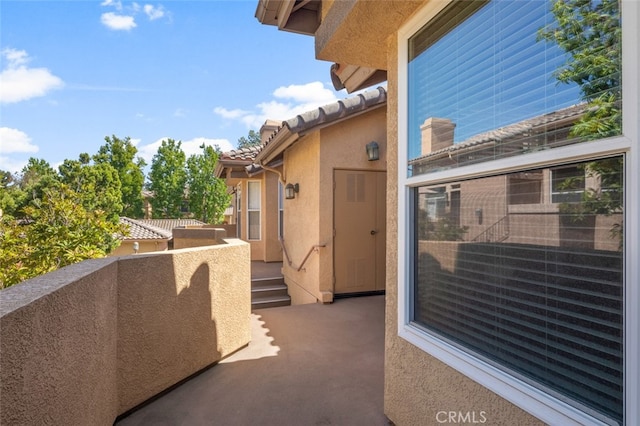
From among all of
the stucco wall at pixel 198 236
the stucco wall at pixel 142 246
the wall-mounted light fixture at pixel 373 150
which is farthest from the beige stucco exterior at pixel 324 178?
the stucco wall at pixel 142 246

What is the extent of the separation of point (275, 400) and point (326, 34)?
3.39m

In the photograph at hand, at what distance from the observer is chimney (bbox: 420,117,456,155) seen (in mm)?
2113

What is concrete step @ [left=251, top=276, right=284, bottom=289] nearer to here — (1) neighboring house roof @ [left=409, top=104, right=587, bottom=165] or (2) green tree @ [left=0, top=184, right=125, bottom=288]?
(2) green tree @ [left=0, top=184, right=125, bottom=288]

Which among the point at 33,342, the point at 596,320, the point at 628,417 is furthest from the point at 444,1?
the point at 33,342

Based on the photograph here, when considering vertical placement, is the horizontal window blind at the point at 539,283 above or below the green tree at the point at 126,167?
below

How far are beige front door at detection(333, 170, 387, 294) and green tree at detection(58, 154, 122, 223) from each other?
24.5 m

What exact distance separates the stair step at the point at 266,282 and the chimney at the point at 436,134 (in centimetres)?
648

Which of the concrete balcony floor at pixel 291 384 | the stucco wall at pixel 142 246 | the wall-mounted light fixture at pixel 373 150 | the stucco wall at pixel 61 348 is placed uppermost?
the wall-mounted light fixture at pixel 373 150

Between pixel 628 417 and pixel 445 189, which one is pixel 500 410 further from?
pixel 445 189

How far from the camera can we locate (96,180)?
27.6 metres

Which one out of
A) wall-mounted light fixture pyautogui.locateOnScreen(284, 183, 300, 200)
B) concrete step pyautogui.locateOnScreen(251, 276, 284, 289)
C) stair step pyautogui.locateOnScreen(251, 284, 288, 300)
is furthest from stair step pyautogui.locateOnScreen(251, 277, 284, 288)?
wall-mounted light fixture pyautogui.locateOnScreen(284, 183, 300, 200)

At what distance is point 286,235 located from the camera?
866cm

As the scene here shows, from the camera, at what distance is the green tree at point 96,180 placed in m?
25.8

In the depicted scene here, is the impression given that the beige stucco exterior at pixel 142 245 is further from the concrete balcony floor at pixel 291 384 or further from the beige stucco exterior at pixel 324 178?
the concrete balcony floor at pixel 291 384
